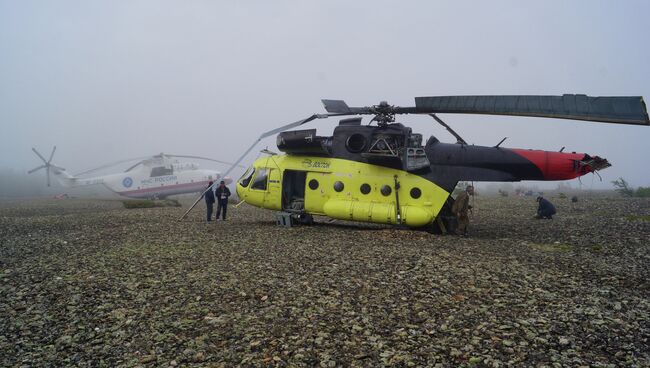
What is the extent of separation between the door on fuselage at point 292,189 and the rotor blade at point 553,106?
5988 mm

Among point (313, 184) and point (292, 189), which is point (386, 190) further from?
point (292, 189)

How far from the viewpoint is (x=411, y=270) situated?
7.79 metres

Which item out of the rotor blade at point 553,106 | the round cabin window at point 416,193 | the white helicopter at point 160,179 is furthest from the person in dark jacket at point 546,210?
the white helicopter at point 160,179

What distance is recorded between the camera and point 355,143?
14.1 m

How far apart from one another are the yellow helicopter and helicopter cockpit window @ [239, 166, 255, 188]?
3.32 feet

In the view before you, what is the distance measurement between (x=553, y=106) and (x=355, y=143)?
21.6 feet

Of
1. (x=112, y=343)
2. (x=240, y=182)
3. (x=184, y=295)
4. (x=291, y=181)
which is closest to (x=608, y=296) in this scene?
(x=184, y=295)

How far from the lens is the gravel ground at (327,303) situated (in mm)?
4453

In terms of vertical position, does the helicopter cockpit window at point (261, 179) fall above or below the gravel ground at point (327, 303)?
above

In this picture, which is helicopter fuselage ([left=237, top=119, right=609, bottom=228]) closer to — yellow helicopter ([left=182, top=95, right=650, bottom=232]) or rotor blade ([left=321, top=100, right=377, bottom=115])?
yellow helicopter ([left=182, top=95, right=650, bottom=232])

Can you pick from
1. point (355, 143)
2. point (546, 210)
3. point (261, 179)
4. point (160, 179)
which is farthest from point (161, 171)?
point (546, 210)

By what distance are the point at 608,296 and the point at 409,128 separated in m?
8.46

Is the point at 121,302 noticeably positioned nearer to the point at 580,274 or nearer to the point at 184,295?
the point at 184,295

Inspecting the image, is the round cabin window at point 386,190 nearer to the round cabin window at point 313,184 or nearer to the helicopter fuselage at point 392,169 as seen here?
the helicopter fuselage at point 392,169
